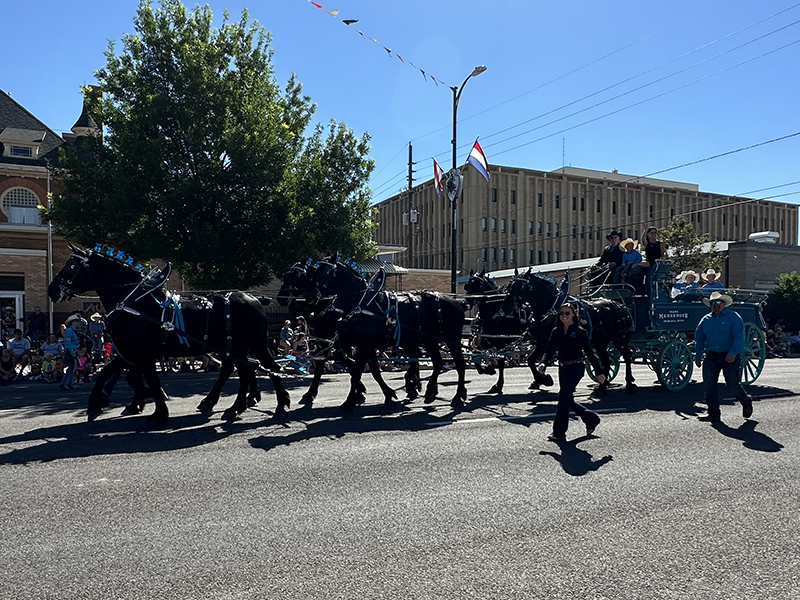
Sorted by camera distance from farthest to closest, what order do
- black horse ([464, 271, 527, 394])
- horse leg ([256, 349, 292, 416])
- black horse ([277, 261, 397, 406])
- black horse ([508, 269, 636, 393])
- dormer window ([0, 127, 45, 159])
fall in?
dormer window ([0, 127, 45, 159]), black horse ([464, 271, 527, 394]), black horse ([508, 269, 636, 393]), black horse ([277, 261, 397, 406]), horse leg ([256, 349, 292, 416])

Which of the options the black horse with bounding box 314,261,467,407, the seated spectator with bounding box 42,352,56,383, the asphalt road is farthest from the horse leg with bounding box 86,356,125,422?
the seated spectator with bounding box 42,352,56,383

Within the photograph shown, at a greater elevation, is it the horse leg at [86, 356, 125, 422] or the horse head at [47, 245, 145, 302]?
the horse head at [47, 245, 145, 302]

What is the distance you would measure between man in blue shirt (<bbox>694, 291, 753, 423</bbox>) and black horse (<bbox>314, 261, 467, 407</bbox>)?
3.80m

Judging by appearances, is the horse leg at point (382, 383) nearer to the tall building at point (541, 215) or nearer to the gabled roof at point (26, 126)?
the gabled roof at point (26, 126)

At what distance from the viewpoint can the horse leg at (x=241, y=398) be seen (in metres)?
9.41

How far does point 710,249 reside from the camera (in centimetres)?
3688

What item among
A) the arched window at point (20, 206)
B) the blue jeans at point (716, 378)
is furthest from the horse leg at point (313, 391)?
the arched window at point (20, 206)

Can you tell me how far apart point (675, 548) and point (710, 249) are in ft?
118

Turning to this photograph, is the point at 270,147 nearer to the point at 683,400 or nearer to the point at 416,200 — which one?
the point at 683,400

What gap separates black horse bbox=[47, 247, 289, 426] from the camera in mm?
9227

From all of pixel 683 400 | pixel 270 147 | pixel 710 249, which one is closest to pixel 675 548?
pixel 683 400

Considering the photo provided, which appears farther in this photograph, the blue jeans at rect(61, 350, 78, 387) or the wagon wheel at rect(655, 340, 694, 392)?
the blue jeans at rect(61, 350, 78, 387)

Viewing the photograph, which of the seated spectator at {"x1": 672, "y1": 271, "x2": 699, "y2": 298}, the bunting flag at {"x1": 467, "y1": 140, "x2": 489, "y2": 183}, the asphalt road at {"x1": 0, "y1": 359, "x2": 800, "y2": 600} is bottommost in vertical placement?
the asphalt road at {"x1": 0, "y1": 359, "x2": 800, "y2": 600}

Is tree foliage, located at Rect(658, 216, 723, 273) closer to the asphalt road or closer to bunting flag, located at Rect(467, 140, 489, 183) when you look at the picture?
bunting flag, located at Rect(467, 140, 489, 183)
